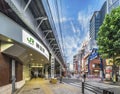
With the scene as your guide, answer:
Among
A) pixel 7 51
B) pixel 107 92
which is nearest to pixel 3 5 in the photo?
pixel 7 51

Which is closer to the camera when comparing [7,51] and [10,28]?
[10,28]

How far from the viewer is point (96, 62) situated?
338 ft

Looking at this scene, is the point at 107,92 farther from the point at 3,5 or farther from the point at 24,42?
the point at 3,5

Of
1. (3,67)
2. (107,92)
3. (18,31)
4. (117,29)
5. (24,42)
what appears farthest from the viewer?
A: (117,29)

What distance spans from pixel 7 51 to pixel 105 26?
1930 cm

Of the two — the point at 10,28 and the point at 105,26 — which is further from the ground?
the point at 105,26

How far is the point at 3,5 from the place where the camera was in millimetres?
12734

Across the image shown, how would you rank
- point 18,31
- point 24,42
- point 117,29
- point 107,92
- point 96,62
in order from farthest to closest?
point 96,62
point 117,29
point 24,42
point 18,31
point 107,92

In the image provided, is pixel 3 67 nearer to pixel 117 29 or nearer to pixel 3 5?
pixel 3 5

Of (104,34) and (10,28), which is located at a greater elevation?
(104,34)

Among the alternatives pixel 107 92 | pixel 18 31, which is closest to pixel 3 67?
pixel 18 31

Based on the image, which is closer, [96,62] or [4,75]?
[4,75]

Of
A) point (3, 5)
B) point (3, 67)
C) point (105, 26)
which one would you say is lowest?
point (3, 67)

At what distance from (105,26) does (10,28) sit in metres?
21.4
